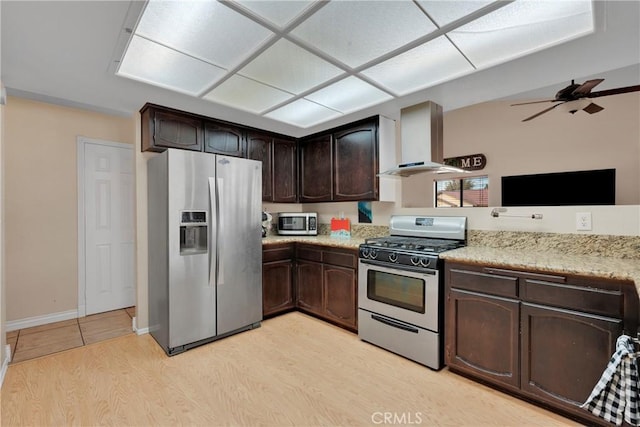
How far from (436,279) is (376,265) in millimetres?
547

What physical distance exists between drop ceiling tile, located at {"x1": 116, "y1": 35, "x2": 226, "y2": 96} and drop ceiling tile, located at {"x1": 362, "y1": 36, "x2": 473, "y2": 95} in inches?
49.6

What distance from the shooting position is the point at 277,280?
11.0 ft

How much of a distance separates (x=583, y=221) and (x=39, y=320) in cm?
514

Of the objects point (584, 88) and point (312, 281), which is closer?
point (584, 88)

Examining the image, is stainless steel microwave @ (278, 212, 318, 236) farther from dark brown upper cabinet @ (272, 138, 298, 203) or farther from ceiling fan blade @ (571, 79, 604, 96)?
ceiling fan blade @ (571, 79, 604, 96)

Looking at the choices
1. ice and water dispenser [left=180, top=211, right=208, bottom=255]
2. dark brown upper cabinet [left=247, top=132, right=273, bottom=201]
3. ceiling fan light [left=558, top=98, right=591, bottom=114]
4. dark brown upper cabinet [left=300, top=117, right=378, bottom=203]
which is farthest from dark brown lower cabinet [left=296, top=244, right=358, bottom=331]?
ceiling fan light [left=558, top=98, right=591, bottom=114]

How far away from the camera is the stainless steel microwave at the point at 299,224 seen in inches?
149

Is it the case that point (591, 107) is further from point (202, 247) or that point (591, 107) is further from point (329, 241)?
point (202, 247)

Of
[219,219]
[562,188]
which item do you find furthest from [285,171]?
[562,188]

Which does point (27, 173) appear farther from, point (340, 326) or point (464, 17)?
point (464, 17)

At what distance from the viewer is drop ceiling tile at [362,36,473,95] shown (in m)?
1.98

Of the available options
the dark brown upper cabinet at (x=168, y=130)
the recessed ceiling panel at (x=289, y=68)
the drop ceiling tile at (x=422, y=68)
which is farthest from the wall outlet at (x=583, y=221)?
the dark brown upper cabinet at (x=168, y=130)

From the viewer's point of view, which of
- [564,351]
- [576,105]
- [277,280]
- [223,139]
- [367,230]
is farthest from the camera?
[367,230]

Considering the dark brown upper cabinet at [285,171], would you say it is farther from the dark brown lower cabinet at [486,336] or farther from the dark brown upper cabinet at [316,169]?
the dark brown lower cabinet at [486,336]
